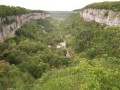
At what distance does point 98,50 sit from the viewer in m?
39.7

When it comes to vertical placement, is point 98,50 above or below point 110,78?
below

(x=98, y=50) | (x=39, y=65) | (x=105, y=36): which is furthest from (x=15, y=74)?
(x=105, y=36)

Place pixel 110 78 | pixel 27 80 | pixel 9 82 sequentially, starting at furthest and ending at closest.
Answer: pixel 27 80
pixel 9 82
pixel 110 78

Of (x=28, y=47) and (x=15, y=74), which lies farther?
(x=28, y=47)

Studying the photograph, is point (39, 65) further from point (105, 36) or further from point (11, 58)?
point (105, 36)

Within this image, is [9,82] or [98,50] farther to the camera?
[98,50]

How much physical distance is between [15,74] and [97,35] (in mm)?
28494

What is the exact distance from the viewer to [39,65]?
2952cm

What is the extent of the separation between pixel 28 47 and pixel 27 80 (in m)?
A: 16.3

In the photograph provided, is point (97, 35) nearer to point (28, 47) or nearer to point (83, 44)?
point (83, 44)

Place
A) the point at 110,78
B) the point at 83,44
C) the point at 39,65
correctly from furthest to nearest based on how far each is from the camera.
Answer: the point at 83,44, the point at 39,65, the point at 110,78

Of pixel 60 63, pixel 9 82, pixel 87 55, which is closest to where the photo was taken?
pixel 9 82

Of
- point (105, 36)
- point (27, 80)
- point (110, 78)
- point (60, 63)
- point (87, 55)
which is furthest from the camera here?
point (105, 36)

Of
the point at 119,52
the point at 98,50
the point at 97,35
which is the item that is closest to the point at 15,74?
the point at 119,52
